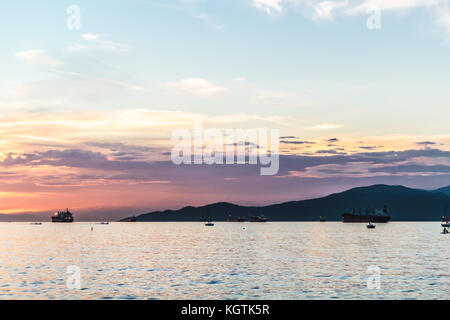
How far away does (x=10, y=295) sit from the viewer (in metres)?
52.3

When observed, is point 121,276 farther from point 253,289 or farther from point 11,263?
point 11,263

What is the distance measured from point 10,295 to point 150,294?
15.4 meters

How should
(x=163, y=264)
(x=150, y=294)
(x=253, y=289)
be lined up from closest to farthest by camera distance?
1. (x=150, y=294)
2. (x=253, y=289)
3. (x=163, y=264)

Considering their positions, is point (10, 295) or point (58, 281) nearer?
point (10, 295)

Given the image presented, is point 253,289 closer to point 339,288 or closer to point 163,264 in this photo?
point 339,288

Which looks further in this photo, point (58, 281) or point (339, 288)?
point (58, 281)

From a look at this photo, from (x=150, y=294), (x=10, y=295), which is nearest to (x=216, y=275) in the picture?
(x=150, y=294)
